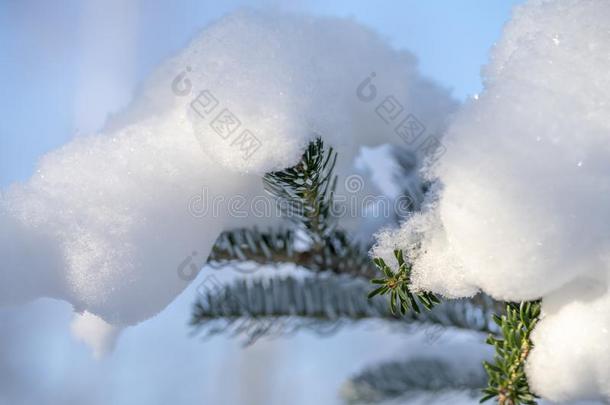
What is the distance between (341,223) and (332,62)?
→ 0.28 meters

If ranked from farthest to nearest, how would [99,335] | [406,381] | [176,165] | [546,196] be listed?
[406,381]
[99,335]
[176,165]
[546,196]

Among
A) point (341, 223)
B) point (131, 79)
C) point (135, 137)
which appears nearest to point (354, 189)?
point (341, 223)

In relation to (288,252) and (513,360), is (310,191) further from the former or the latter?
(513,360)

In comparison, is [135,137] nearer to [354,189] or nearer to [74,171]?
[74,171]

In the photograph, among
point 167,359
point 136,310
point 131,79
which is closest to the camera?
point 136,310

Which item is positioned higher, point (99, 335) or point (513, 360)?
point (99, 335)

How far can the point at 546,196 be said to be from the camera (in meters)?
0.43

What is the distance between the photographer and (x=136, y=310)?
1.99 ft

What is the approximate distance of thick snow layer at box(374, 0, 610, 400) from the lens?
1.42ft

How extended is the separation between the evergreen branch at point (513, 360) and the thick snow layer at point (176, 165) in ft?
0.91

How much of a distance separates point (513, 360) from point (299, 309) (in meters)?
0.48

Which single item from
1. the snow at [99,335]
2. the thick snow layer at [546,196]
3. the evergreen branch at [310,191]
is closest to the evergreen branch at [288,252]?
the evergreen branch at [310,191]

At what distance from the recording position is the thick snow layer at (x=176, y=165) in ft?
1.86

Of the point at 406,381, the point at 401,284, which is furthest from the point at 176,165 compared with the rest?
the point at 406,381
